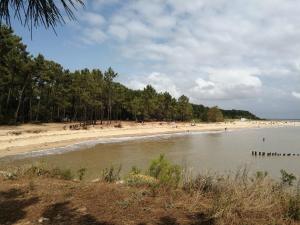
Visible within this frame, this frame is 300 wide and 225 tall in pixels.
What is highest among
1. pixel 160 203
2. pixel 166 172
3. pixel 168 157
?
pixel 166 172

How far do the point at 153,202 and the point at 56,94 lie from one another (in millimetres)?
64870

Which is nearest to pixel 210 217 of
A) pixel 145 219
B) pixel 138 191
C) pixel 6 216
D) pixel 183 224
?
pixel 183 224

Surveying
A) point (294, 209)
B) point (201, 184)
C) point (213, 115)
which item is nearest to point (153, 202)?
point (201, 184)

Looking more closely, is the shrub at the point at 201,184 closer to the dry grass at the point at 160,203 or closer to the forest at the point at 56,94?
the dry grass at the point at 160,203

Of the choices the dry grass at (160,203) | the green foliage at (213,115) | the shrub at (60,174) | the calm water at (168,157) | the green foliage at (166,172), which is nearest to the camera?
the dry grass at (160,203)

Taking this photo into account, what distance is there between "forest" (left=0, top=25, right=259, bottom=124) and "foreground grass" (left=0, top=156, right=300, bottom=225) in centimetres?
3048

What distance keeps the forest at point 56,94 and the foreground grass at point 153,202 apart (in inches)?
1200

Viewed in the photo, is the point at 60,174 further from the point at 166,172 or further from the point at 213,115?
the point at 213,115

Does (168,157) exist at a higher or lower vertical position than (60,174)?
lower

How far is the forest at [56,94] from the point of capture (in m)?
56.1

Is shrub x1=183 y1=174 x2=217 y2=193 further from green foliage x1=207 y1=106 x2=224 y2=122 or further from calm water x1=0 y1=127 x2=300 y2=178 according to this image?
green foliage x1=207 y1=106 x2=224 y2=122

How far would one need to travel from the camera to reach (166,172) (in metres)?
9.87

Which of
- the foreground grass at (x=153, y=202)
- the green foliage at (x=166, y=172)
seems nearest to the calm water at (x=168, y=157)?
the green foliage at (x=166, y=172)

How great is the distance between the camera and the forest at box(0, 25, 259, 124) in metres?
56.1
